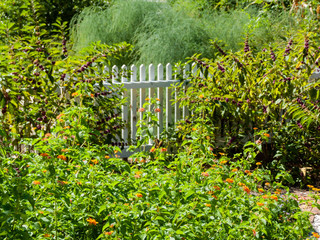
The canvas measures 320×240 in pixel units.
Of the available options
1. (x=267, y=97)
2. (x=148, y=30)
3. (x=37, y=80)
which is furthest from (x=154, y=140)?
(x=148, y=30)

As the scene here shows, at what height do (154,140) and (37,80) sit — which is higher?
(37,80)

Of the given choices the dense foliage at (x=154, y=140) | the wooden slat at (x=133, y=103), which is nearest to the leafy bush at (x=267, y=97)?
the dense foliage at (x=154, y=140)

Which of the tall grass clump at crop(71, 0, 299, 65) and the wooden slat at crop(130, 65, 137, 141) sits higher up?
the tall grass clump at crop(71, 0, 299, 65)

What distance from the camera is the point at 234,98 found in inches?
205

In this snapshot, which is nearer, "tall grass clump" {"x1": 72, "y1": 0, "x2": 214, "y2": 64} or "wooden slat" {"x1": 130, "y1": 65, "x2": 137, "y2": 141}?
"wooden slat" {"x1": 130, "y1": 65, "x2": 137, "y2": 141}

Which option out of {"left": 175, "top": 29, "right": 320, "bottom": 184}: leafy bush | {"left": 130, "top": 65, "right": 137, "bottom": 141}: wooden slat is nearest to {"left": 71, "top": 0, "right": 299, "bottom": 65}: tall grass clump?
{"left": 130, "top": 65, "right": 137, "bottom": 141}: wooden slat

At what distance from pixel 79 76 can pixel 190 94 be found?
1564 mm

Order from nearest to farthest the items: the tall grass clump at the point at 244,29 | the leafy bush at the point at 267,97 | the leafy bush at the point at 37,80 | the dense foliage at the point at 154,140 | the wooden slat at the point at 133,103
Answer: the dense foliage at the point at 154,140 → the leafy bush at the point at 37,80 → the leafy bush at the point at 267,97 → the wooden slat at the point at 133,103 → the tall grass clump at the point at 244,29

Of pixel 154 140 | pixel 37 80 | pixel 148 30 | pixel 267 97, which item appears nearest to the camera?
pixel 154 140

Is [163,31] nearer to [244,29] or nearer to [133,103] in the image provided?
[244,29]

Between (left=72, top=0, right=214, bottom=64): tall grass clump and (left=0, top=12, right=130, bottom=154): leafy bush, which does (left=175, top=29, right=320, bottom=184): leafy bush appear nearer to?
(left=0, top=12, right=130, bottom=154): leafy bush

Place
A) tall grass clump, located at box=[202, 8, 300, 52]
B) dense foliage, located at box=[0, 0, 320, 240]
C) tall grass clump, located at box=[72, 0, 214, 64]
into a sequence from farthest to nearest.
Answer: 1. tall grass clump, located at box=[202, 8, 300, 52]
2. tall grass clump, located at box=[72, 0, 214, 64]
3. dense foliage, located at box=[0, 0, 320, 240]

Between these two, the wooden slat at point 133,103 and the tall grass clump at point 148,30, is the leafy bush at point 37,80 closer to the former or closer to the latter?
the wooden slat at point 133,103

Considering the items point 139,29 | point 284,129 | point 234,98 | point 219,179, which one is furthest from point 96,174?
point 139,29
